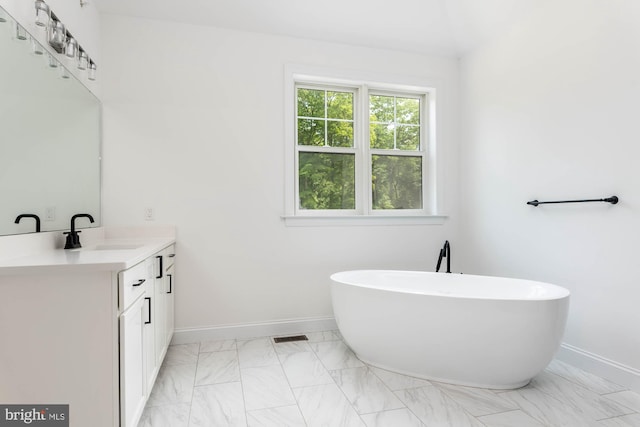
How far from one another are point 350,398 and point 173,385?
1.08 m

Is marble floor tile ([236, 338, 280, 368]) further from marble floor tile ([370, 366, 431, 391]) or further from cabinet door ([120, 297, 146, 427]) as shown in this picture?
cabinet door ([120, 297, 146, 427])

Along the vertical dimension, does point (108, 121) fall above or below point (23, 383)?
above

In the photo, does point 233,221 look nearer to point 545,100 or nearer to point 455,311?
point 455,311

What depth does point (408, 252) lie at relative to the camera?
3.46m

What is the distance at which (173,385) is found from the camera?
2.16 meters

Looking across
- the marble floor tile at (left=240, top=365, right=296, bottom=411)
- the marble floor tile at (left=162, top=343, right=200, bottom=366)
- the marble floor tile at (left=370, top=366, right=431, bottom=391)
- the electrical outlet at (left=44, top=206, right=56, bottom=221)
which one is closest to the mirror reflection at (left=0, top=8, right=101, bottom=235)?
the electrical outlet at (left=44, top=206, right=56, bottom=221)

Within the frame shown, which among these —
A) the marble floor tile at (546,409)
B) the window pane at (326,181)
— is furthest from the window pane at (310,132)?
the marble floor tile at (546,409)

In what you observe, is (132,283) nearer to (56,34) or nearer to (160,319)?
(160,319)

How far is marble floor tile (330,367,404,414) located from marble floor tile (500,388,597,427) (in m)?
0.66

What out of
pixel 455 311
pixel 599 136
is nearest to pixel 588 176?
pixel 599 136

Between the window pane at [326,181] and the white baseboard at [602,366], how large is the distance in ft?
6.60

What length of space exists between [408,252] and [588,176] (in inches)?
61.7

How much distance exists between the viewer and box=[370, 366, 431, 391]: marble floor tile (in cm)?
215

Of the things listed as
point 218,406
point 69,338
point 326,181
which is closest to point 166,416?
point 218,406
